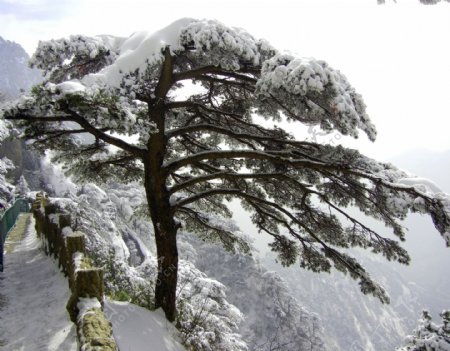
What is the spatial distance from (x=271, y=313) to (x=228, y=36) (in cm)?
4154

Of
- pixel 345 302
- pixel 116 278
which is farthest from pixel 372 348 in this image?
pixel 116 278

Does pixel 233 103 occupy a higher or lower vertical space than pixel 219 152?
higher

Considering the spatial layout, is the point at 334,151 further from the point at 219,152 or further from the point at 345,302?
the point at 345,302

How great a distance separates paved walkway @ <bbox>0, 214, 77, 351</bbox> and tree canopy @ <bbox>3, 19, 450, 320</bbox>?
2.26m

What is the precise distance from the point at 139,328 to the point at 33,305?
1.97 meters

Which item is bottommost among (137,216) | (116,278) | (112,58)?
(116,278)

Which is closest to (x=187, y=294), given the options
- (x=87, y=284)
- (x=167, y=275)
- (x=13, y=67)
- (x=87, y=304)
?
(x=167, y=275)

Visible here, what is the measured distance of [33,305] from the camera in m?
6.94

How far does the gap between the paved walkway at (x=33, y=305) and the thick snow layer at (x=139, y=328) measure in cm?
91

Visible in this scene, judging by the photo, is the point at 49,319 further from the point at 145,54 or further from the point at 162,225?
the point at 145,54

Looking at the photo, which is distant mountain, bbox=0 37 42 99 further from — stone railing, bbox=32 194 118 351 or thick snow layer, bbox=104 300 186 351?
stone railing, bbox=32 194 118 351

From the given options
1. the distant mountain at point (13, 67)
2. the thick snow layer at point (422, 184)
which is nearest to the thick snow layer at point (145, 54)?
the thick snow layer at point (422, 184)

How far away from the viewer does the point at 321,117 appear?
6016 millimetres

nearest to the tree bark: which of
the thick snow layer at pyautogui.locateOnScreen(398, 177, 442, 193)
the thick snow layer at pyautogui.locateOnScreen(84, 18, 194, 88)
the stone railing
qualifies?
the stone railing
